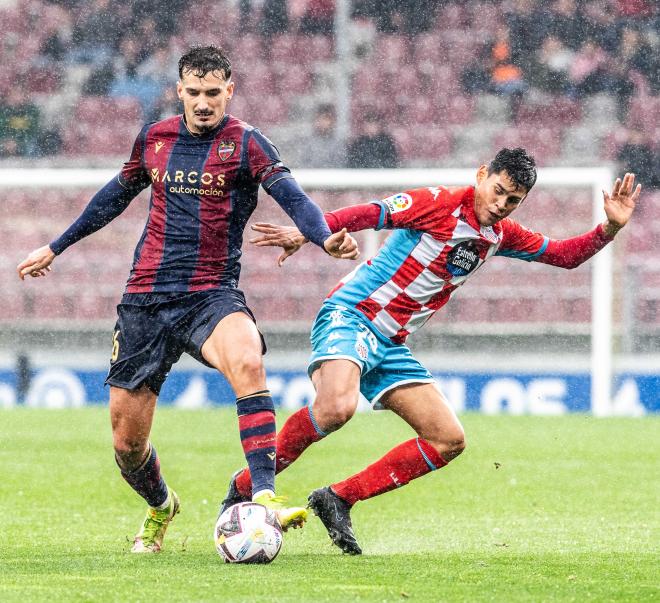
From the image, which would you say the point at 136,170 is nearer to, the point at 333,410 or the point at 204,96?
the point at 204,96

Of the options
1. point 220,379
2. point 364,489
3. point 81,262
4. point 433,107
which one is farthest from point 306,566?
point 433,107

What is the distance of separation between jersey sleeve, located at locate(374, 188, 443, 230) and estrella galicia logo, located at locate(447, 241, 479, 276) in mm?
166

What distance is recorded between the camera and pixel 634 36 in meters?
19.4

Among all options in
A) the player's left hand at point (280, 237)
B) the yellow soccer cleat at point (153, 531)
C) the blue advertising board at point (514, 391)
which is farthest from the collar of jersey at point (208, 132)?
the blue advertising board at point (514, 391)

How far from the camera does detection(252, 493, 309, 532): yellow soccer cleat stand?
5.02m

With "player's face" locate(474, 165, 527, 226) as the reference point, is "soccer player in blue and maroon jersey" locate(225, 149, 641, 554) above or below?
below

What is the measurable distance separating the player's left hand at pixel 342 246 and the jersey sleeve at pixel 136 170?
1.13 m

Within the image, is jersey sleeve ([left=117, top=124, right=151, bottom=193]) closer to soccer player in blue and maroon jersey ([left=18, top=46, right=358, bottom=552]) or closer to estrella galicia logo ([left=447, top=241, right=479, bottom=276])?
soccer player in blue and maroon jersey ([left=18, top=46, right=358, bottom=552])

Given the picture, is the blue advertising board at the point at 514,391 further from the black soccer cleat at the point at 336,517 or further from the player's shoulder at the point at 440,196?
the black soccer cleat at the point at 336,517

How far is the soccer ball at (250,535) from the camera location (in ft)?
16.3

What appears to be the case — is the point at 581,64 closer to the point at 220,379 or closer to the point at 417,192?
the point at 220,379

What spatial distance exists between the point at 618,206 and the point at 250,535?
2.57 m

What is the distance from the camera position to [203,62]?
547cm

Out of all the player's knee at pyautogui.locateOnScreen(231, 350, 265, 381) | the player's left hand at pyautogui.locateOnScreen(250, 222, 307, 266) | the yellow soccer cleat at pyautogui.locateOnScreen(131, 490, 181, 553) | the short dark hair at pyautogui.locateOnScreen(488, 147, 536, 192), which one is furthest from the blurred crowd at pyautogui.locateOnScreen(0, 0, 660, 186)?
the player's knee at pyautogui.locateOnScreen(231, 350, 265, 381)
